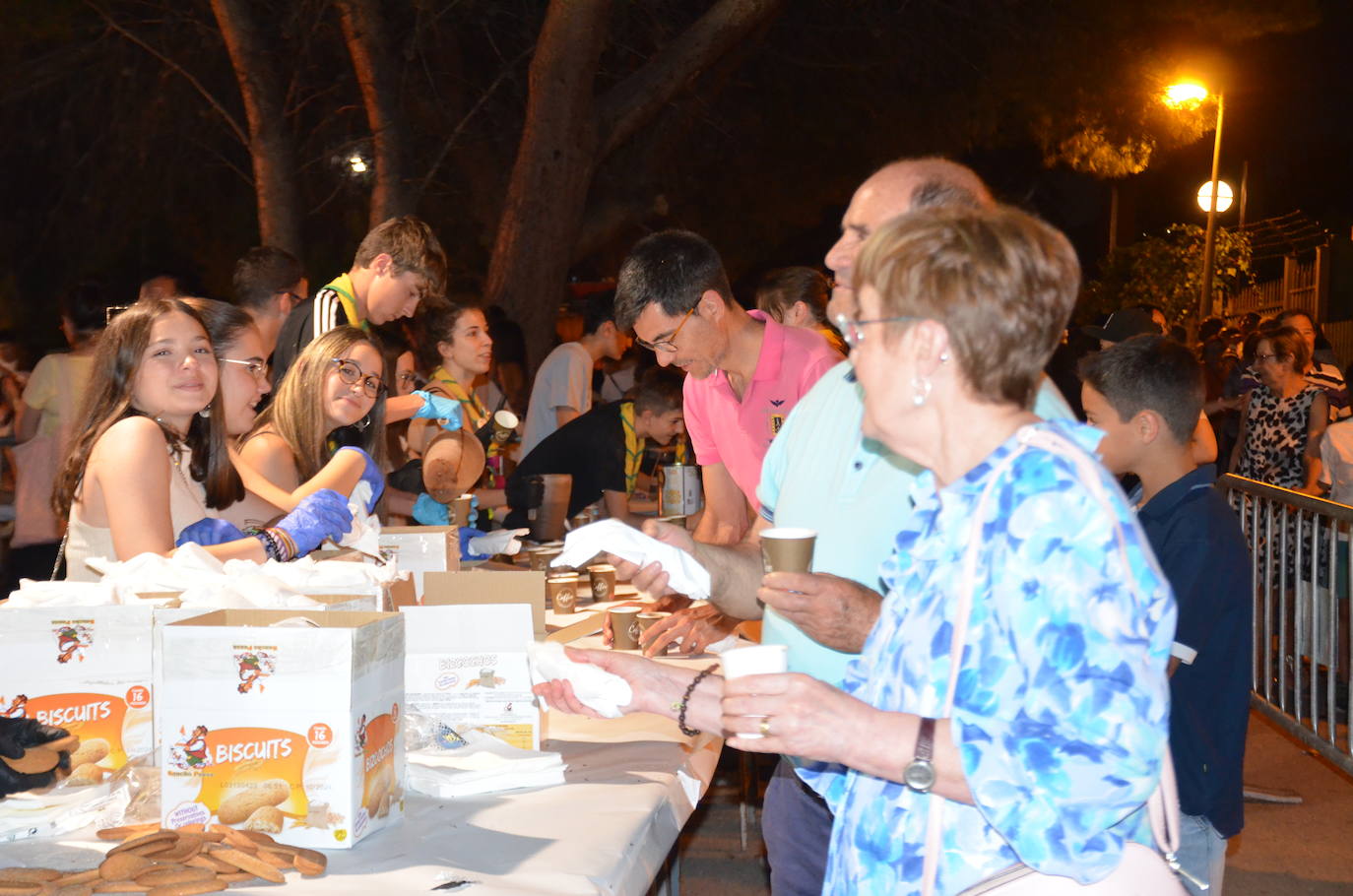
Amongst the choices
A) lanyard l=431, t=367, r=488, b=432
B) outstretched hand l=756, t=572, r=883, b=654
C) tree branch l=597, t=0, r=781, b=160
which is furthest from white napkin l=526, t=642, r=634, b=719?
tree branch l=597, t=0, r=781, b=160

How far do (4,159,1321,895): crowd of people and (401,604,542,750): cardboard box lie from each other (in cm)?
34

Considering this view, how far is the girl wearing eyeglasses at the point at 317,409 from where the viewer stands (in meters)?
3.88

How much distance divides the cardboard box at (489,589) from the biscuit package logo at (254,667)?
812 mm

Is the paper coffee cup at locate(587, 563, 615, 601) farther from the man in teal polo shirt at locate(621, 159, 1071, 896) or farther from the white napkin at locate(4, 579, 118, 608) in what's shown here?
the white napkin at locate(4, 579, 118, 608)

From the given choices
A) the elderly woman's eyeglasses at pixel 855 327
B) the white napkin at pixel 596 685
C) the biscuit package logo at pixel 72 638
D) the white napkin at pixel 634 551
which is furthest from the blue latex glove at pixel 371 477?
the elderly woman's eyeglasses at pixel 855 327

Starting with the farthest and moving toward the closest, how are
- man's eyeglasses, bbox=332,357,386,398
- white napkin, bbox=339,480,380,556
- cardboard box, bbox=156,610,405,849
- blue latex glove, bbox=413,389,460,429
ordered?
blue latex glove, bbox=413,389,460,429 < man's eyeglasses, bbox=332,357,386,398 < white napkin, bbox=339,480,380,556 < cardboard box, bbox=156,610,405,849

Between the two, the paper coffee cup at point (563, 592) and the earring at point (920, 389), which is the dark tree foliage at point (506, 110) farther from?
the earring at point (920, 389)

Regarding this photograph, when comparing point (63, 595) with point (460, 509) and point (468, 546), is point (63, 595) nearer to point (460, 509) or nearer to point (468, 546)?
point (468, 546)

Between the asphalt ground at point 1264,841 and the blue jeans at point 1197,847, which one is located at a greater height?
the blue jeans at point 1197,847

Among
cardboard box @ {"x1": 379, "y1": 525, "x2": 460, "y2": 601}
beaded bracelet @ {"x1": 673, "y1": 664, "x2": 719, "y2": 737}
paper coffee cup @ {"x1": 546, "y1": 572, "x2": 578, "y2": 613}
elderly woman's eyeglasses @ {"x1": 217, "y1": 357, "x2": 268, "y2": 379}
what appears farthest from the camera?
paper coffee cup @ {"x1": 546, "y1": 572, "x2": 578, "y2": 613}

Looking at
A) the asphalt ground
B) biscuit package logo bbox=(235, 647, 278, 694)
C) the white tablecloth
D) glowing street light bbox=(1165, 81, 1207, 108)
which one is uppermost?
glowing street light bbox=(1165, 81, 1207, 108)

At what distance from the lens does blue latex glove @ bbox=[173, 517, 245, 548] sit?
116 inches

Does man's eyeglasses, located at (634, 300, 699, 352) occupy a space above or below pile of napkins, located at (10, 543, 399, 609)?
above

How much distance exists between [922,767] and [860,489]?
862 millimetres
